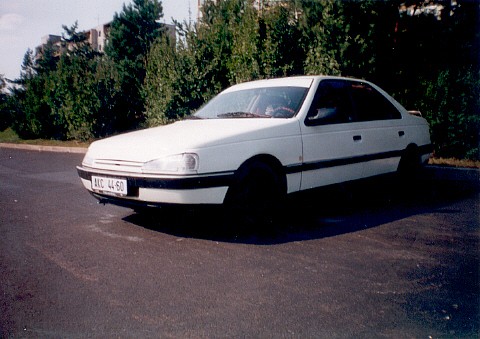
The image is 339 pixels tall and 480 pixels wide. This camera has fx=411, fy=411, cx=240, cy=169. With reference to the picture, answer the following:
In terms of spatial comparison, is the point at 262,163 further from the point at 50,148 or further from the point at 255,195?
the point at 50,148

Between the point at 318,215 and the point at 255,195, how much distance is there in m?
1.22

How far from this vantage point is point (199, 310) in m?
2.46

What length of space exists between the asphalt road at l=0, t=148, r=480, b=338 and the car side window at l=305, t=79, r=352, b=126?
820mm

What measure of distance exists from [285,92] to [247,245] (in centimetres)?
189

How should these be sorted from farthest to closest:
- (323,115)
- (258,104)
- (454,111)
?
1. (454,111)
2. (258,104)
3. (323,115)

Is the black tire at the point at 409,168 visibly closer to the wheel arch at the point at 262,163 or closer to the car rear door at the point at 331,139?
the car rear door at the point at 331,139

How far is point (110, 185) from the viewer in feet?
12.4

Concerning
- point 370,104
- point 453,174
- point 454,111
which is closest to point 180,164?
point 370,104

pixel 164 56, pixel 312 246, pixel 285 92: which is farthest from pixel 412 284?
pixel 164 56

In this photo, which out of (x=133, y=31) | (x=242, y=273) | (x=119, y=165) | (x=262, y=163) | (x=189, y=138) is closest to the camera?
(x=242, y=273)

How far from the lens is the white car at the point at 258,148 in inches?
138

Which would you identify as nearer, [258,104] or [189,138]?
[189,138]

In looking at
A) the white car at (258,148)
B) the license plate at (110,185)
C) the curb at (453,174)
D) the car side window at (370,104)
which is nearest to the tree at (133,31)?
the curb at (453,174)

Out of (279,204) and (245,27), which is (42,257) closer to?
(279,204)
